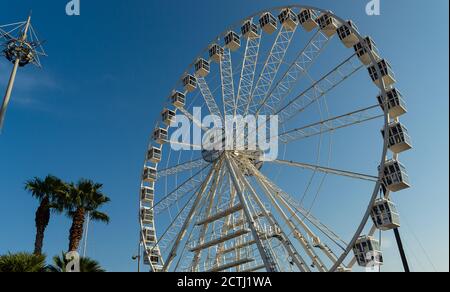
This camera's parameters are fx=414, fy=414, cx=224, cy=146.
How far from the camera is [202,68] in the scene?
3294 centimetres

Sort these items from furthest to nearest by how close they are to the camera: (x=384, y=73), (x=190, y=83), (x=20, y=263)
→ (x=190, y=83), (x=384, y=73), (x=20, y=263)

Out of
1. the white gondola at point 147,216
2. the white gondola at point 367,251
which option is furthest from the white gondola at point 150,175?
the white gondola at point 367,251

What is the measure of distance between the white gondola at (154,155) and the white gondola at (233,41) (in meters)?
10.0

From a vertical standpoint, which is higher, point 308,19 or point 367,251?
point 308,19

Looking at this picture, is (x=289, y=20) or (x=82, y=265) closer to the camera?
(x=82, y=265)

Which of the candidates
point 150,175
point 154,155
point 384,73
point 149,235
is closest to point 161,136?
point 154,155

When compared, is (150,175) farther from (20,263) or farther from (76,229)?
(20,263)

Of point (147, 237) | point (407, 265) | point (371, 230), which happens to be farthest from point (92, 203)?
point (407, 265)

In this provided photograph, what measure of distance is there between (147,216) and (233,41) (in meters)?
15.1

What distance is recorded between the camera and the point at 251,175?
27578 millimetres

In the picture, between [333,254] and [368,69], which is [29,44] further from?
[333,254]

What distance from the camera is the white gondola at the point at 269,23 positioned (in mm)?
30806
